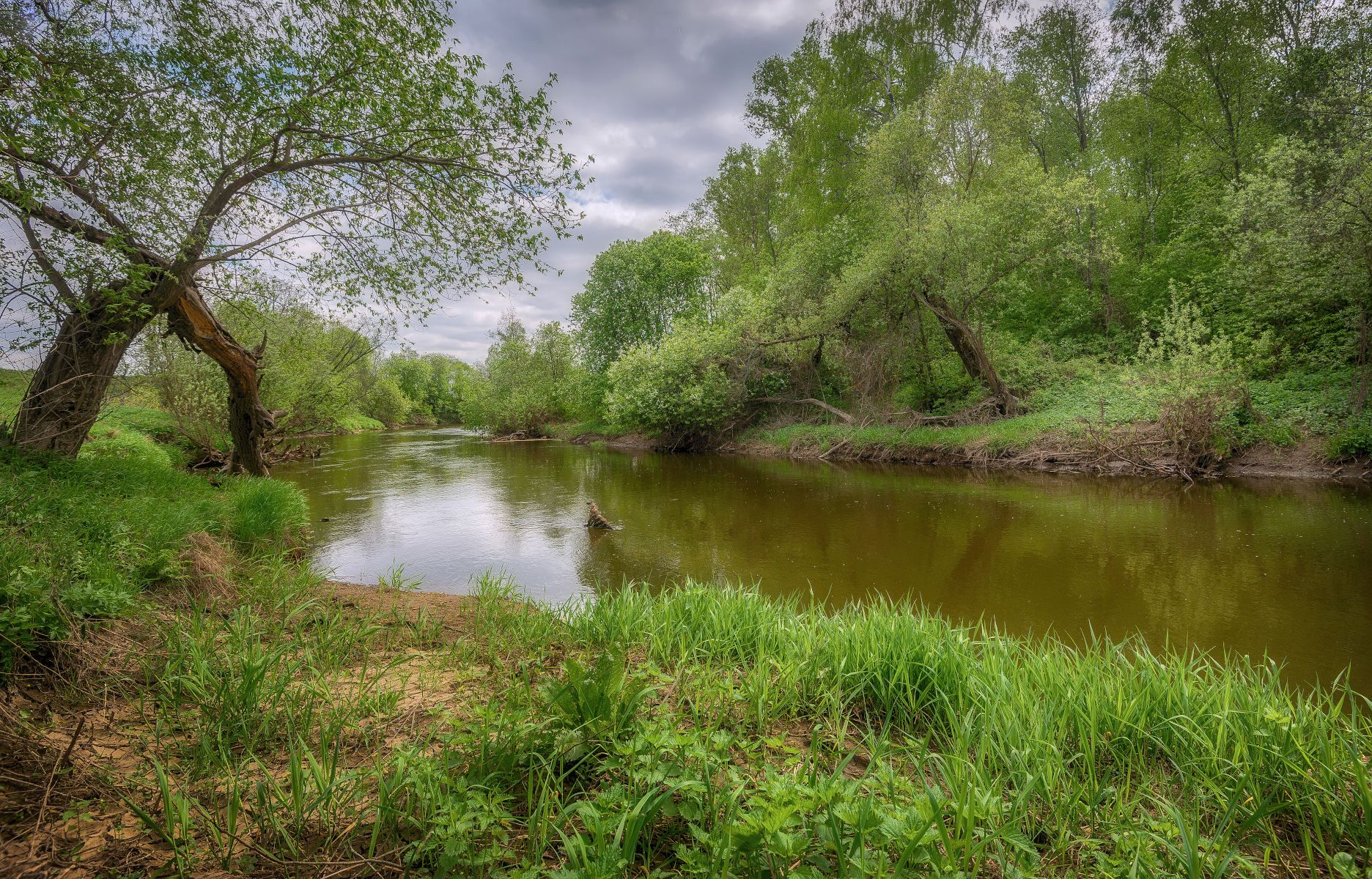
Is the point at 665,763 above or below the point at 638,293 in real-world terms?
below

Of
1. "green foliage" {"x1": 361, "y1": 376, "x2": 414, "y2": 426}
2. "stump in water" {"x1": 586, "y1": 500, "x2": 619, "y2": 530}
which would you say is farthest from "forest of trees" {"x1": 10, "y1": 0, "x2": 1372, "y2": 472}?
"green foliage" {"x1": 361, "y1": 376, "x2": 414, "y2": 426}

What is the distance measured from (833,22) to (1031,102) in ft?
26.7

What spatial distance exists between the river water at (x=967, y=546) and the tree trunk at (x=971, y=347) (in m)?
3.93

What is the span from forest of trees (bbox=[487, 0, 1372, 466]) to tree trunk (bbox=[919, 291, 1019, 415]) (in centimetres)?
9

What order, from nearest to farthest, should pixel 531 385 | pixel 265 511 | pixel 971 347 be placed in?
1. pixel 265 511
2. pixel 971 347
3. pixel 531 385

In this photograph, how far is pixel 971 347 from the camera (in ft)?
56.8

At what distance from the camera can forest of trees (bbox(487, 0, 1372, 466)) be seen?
461 inches

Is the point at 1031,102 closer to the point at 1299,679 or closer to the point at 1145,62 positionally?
the point at 1145,62

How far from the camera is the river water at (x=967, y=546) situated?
5168 millimetres

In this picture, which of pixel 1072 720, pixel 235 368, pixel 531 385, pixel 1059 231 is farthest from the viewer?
pixel 531 385

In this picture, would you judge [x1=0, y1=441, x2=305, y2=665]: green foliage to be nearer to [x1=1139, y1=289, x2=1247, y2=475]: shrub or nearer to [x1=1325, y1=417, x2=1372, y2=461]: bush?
[x1=1139, y1=289, x2=1247, y2=475]: shrub

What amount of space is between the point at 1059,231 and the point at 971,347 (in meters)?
3.84

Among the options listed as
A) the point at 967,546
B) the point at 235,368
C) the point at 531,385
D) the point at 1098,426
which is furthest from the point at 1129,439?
the point at 531,385

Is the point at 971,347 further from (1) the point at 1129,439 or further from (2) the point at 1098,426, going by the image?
(1) the point at 1129,439
